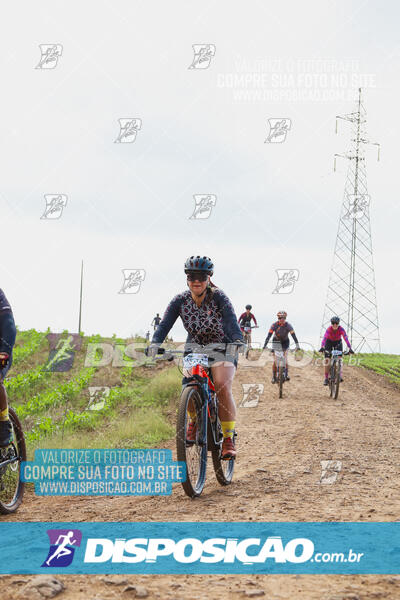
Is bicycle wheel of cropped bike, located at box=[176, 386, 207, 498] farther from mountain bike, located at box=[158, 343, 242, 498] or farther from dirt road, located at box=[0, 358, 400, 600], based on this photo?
dirt road, located at box=[0, 358, 400, 600]

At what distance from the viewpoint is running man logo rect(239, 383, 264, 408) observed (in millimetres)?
16000

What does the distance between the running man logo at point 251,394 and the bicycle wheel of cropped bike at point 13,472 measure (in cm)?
920

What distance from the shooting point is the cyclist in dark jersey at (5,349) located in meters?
6.22

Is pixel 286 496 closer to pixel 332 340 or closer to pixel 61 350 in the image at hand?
pixel 332 340

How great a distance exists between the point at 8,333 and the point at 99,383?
46.1ft

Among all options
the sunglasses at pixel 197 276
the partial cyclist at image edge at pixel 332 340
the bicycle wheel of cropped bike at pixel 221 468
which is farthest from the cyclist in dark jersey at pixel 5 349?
the partial cyclist at image edge at pixel 332 340

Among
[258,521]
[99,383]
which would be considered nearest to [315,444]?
[258,521]

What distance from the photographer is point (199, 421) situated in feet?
22.3

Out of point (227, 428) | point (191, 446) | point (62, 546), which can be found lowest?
point (62, 546)

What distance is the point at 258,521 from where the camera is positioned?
17.8ft

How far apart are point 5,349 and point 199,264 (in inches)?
91.5

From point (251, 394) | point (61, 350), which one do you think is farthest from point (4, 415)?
point (61, 350)

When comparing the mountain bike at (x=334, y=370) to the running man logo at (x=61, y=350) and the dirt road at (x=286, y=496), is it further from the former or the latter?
the running man logo at (x=61, y=350)

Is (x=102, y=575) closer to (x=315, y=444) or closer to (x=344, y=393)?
(x=315, y=444)
